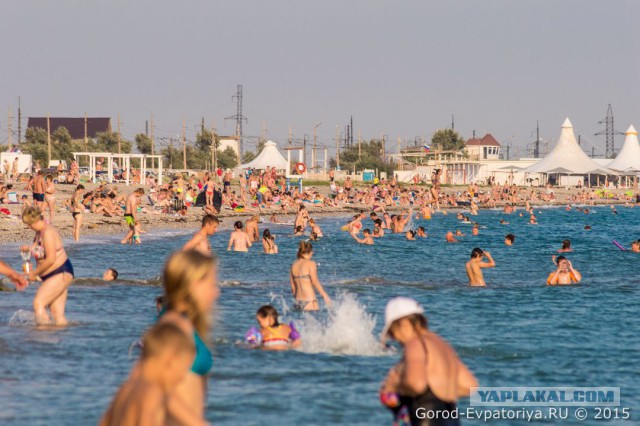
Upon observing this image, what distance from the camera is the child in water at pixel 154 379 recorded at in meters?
3.27

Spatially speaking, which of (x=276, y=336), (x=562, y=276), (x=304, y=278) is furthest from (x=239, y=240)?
(x=276, y=336)

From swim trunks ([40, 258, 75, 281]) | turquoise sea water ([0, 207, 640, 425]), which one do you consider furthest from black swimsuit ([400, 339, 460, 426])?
swim trunks ([40, 258, 75, 281])

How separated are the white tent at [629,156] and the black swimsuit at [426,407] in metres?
89.2

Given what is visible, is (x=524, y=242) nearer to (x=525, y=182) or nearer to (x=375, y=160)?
(x=525, y=182)

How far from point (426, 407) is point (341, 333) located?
7378mm

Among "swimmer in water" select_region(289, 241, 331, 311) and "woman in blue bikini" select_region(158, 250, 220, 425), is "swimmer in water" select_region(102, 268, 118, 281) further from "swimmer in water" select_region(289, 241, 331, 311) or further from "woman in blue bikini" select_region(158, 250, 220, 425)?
"woman in blue bikini" select_region(158, 250, 220, 425)

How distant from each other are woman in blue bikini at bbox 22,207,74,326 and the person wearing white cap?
5.03m

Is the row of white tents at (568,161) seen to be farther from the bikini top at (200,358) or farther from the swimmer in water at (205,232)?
the bikini top at (200,358)

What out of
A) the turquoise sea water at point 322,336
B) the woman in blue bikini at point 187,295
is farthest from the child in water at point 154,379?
the turquoise sea water at point 322,336

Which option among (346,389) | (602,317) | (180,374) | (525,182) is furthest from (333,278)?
(525,182)

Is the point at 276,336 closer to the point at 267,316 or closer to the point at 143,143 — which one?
the point at 267,316

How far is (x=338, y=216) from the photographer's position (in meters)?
50.8

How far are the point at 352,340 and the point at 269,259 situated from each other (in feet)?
44.1

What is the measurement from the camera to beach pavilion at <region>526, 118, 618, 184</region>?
7775cm
